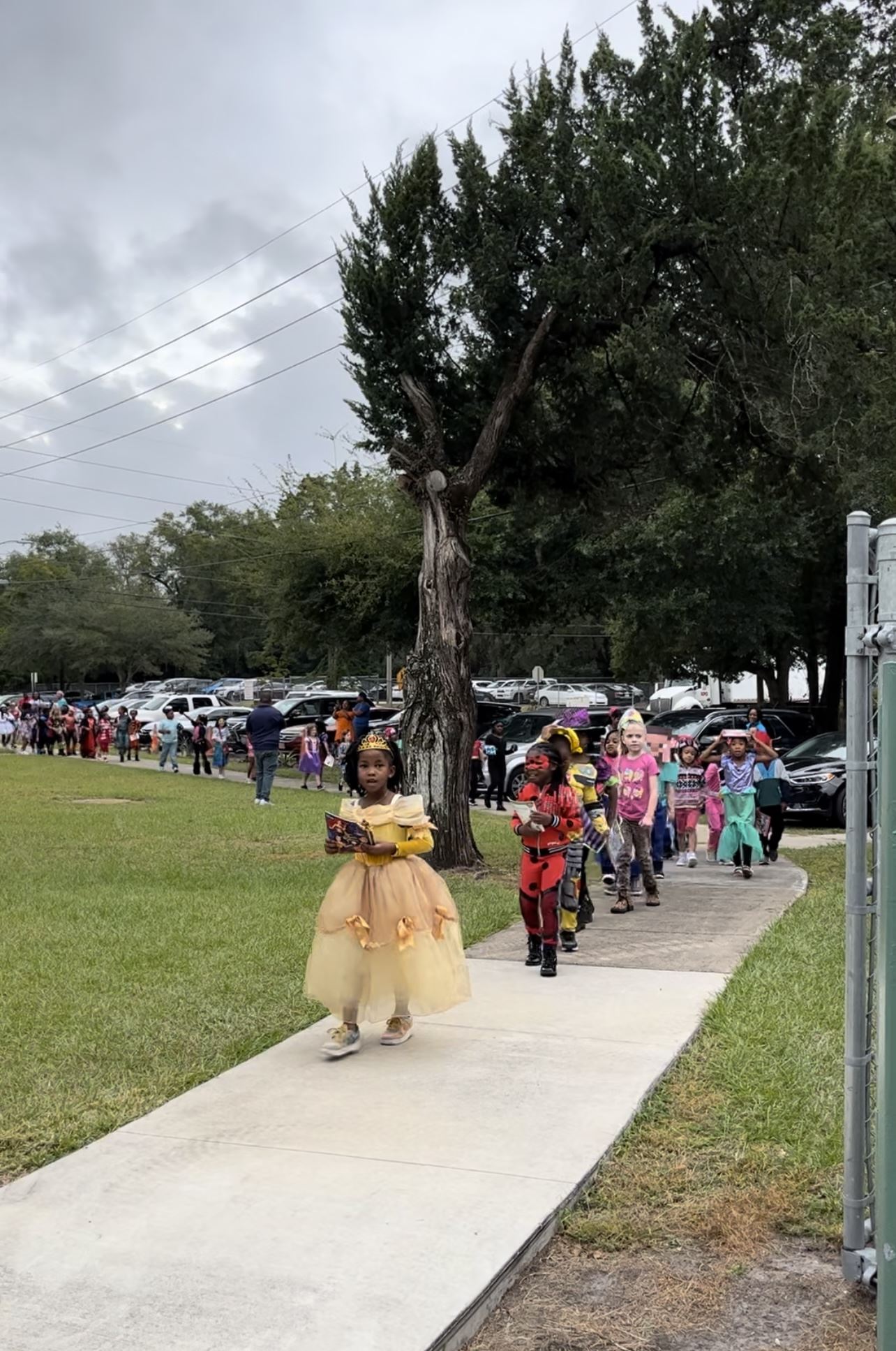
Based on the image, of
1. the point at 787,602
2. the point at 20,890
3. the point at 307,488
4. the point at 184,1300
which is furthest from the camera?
the point at 307,488

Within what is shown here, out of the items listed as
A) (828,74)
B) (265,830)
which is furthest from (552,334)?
(265,830)

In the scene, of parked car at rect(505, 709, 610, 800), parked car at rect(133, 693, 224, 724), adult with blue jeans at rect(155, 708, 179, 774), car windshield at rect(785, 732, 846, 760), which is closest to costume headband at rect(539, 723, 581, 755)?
car windshield at rect(785, 732, 846, 760)

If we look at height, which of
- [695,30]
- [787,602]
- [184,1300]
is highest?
[695,30]

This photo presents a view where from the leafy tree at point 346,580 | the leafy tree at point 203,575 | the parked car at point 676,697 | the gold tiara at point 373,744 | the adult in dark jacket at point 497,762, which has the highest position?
the leafy tree at point 203,575

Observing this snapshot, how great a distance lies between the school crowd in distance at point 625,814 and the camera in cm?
792

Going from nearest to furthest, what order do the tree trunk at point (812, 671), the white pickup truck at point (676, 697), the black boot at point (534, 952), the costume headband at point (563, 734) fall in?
1. the black boot at point (534, 952)
2. the costume headband at point (563, 734)
3. the tree trunk at point (812, 671)
4. the white pickup truck at point (676, 697)

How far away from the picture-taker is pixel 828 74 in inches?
532

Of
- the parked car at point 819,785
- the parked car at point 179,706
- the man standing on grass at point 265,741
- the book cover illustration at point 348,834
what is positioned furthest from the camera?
the parked car at point 179,706

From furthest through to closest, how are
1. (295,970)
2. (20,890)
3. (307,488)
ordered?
(307,488) → (20,890) → (295,970)

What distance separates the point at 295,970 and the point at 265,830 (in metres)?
9.19

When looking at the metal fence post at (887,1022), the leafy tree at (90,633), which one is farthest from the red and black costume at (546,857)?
the leafy tree at (90,633)

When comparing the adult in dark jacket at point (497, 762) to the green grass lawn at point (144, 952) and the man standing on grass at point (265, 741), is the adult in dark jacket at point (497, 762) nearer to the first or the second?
the man standing on grass at point (265, 741)

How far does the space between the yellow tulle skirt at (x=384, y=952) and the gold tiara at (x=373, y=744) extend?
0.59 meters

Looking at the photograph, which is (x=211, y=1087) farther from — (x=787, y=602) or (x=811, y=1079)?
(x=787, y=602)
